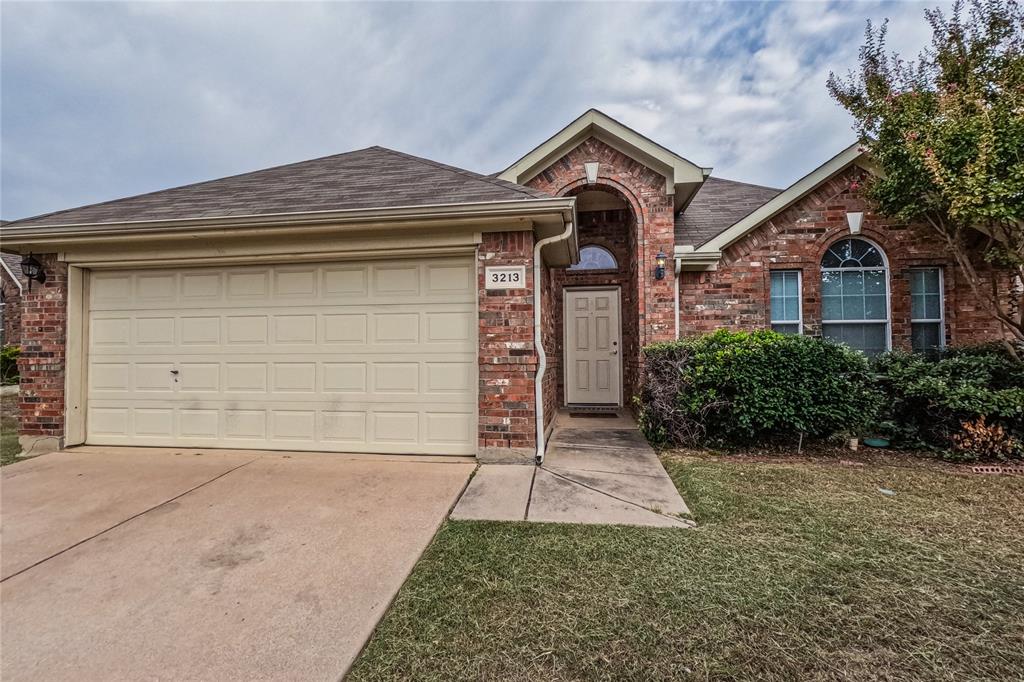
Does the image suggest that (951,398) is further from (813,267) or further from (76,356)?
(76,356)

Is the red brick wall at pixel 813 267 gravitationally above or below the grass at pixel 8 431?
above

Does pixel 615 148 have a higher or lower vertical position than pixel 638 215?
higher

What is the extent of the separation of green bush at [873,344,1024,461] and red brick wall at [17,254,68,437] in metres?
9.96

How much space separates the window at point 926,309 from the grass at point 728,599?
4212mm

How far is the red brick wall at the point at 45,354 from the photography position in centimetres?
488

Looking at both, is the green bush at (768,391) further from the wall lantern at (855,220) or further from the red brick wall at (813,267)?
the wall lantern at (855,220)

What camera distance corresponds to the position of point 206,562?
8.14 feet

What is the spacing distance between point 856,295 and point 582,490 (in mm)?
6149

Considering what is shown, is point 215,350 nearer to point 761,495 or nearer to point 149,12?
point 761,495

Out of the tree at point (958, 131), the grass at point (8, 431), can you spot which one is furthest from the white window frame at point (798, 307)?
the grass at point (8, 431)

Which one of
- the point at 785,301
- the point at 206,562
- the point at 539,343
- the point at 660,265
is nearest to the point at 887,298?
the point at 785,301

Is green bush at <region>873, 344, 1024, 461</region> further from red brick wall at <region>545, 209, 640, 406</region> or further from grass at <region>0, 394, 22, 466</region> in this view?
grass at <region>0, 394, 22, 466</region>

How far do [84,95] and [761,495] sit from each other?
1669 cm

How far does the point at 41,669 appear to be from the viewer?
1673mm
